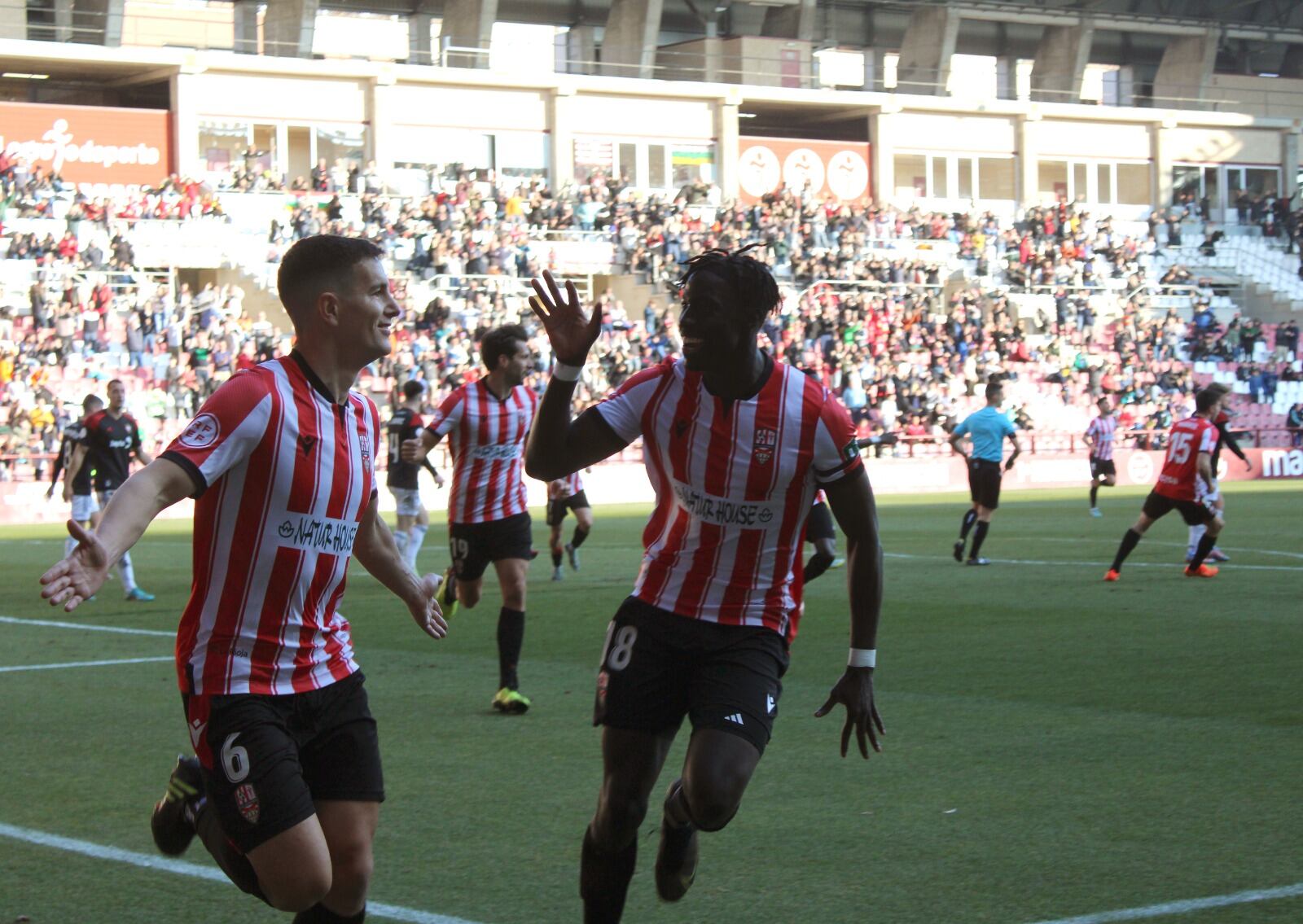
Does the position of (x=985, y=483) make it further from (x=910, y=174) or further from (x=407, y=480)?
(x=910, y=174)

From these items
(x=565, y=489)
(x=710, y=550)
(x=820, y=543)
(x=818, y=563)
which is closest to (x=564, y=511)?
(x=565, y=489)

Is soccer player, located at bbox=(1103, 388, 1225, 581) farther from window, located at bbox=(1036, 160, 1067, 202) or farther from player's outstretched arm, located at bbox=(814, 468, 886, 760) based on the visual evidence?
window, located at bbox=(1036, 160, 1067, 202)

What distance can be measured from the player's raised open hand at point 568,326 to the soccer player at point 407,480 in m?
13.5

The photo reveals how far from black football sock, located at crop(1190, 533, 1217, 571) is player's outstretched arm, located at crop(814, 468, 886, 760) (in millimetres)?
13628

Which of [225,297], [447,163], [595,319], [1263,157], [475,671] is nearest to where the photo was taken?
[595,319]

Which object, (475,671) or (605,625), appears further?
(605,625)

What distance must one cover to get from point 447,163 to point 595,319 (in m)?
44.6

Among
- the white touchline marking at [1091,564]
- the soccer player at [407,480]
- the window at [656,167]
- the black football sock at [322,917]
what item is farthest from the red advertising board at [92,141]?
the black football sock at [322,917]

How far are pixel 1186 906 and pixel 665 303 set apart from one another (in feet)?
135

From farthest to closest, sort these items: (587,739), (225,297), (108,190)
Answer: (108,190) → (225,297) → (587,739)

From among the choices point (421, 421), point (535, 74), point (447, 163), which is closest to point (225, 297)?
point (447, 163)

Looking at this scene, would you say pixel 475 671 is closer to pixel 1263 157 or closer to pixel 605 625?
pixel 605 625

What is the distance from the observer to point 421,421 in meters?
19.1

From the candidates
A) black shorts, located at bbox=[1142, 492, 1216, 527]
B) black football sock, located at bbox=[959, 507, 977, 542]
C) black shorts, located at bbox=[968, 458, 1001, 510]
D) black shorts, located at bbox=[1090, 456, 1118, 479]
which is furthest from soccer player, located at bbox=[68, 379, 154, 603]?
black shorts, located at bbox=[1090, 456, 1118, 479]
